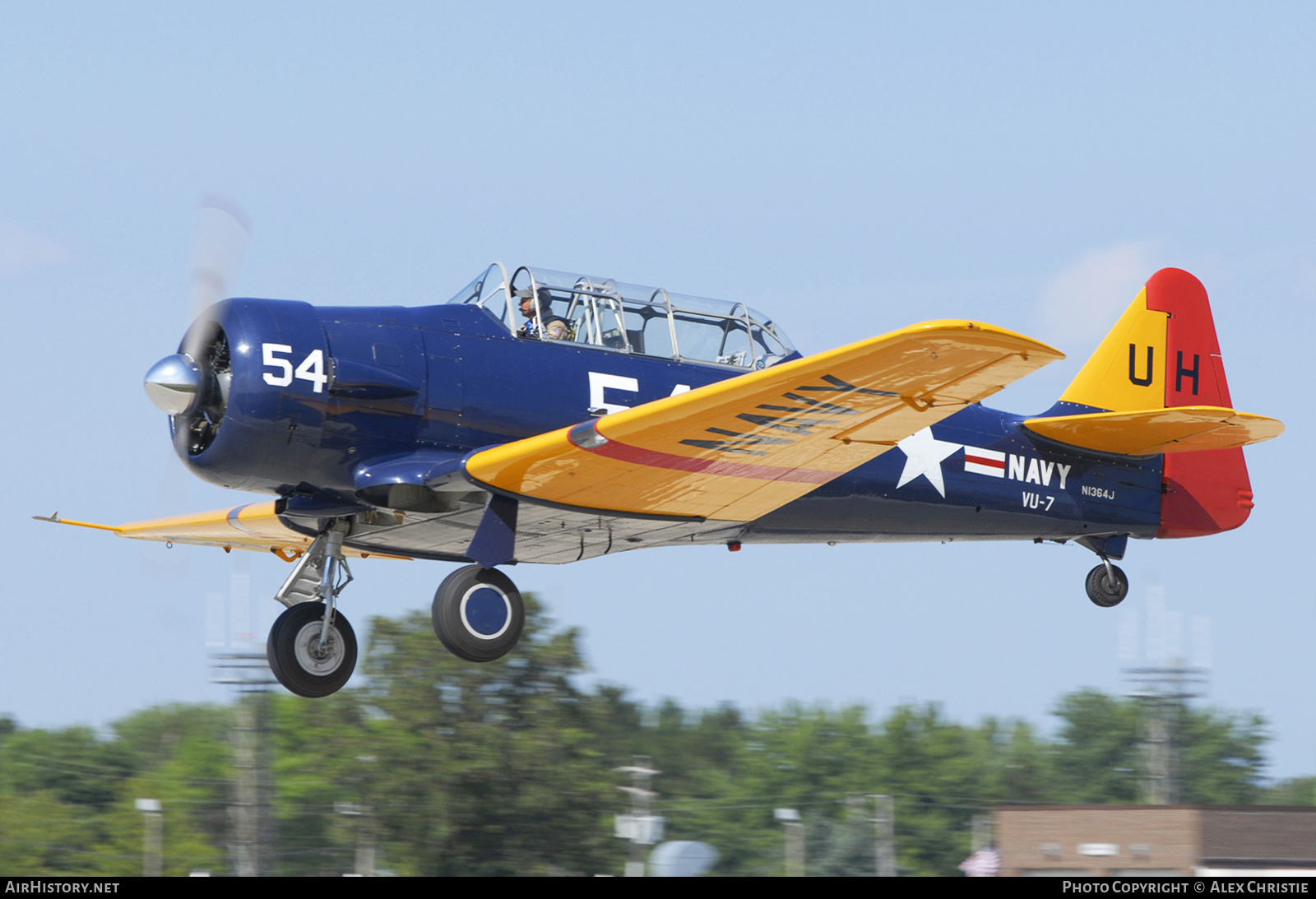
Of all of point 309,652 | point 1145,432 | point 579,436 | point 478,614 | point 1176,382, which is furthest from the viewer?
point 1176,382

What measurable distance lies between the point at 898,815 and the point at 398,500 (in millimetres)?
43836

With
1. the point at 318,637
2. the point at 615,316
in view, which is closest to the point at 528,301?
the point at 615,316

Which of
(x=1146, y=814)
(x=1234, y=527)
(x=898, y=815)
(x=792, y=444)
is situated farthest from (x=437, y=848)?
(x=792, y=444)

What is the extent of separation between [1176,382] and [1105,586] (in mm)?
2080

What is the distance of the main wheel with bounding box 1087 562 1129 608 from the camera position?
38.9 feet

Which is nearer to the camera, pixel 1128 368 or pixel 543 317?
pixel 543 317

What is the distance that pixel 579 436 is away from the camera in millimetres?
8148

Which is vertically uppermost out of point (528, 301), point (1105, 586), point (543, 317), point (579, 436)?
point (528, 301)

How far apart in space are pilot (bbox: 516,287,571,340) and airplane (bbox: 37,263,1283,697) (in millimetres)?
12

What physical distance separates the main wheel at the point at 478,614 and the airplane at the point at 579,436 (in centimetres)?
1

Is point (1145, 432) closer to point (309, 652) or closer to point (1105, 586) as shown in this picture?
point (1105, 586)

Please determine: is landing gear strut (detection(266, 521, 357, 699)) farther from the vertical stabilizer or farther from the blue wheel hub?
the vertical stabilizer

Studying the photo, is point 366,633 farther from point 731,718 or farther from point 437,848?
point 731,718

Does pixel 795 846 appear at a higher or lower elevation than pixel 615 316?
lower
